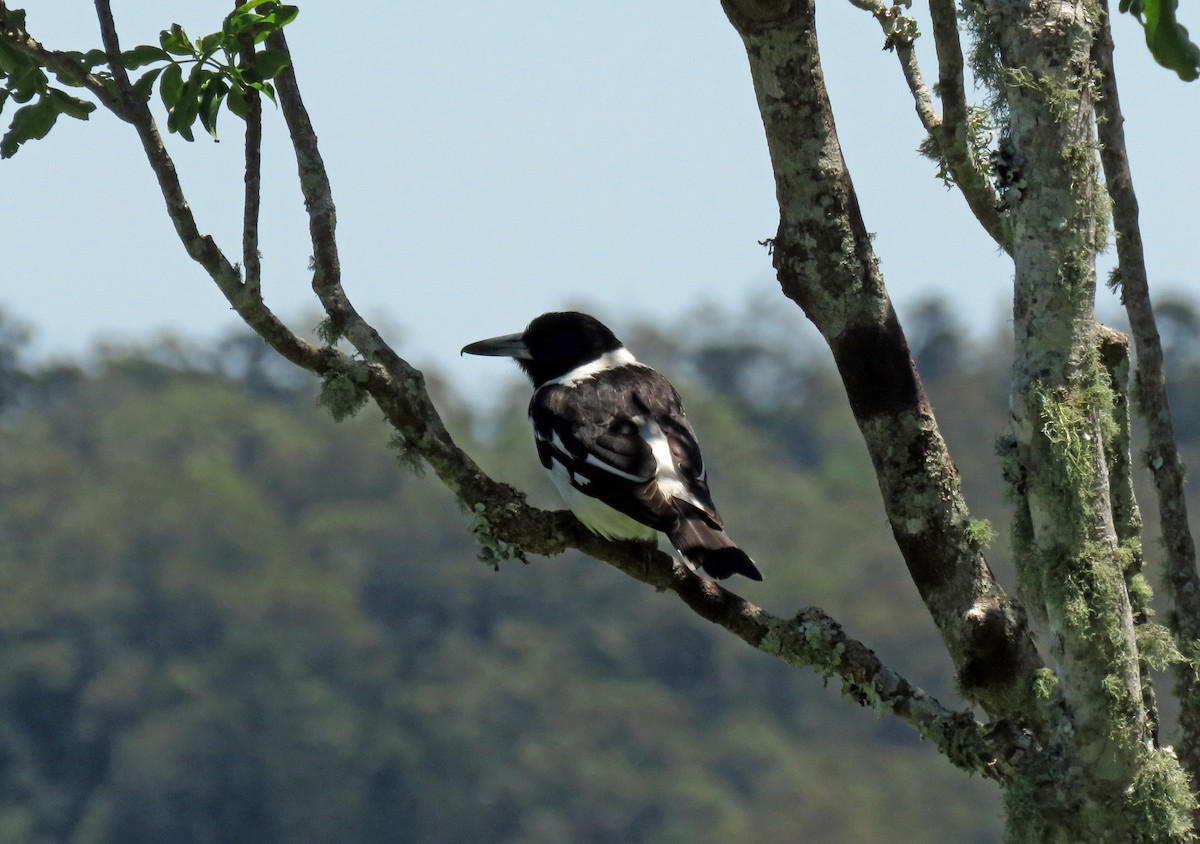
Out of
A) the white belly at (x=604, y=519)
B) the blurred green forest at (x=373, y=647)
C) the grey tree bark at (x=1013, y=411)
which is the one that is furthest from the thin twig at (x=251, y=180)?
the blurred green forest at (x=373, y=647)

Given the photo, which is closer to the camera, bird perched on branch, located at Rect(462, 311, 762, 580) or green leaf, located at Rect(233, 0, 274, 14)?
green leaf, located at Rect(233, 0, 274, 14)

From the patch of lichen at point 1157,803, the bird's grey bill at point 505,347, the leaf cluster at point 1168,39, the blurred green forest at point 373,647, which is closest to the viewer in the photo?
the leaf cluster at point 1168,39

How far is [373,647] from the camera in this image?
5941 centimetres

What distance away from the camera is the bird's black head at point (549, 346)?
7281 mm

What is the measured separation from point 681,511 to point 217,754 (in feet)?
163

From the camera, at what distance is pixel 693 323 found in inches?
2995

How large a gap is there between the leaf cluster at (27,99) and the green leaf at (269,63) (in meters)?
0.44

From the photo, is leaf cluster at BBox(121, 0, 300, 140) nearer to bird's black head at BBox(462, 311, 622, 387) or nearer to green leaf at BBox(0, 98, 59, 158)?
green leaf at BBox(0, 98, 59, 158)

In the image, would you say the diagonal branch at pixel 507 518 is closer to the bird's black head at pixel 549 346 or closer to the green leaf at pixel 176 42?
Answer: the green leaf at pixel 176 42

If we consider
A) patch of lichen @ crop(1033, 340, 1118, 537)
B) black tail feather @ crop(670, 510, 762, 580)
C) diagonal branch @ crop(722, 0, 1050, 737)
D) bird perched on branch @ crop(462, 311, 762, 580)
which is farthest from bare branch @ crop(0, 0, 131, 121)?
patch of lichen @ crop(1033, 340, 1118, 537)

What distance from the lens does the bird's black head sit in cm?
728

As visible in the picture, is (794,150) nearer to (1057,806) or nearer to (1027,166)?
(1027,166)

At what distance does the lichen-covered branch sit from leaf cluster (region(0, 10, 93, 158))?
2671mm

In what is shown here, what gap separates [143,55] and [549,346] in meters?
2.92
